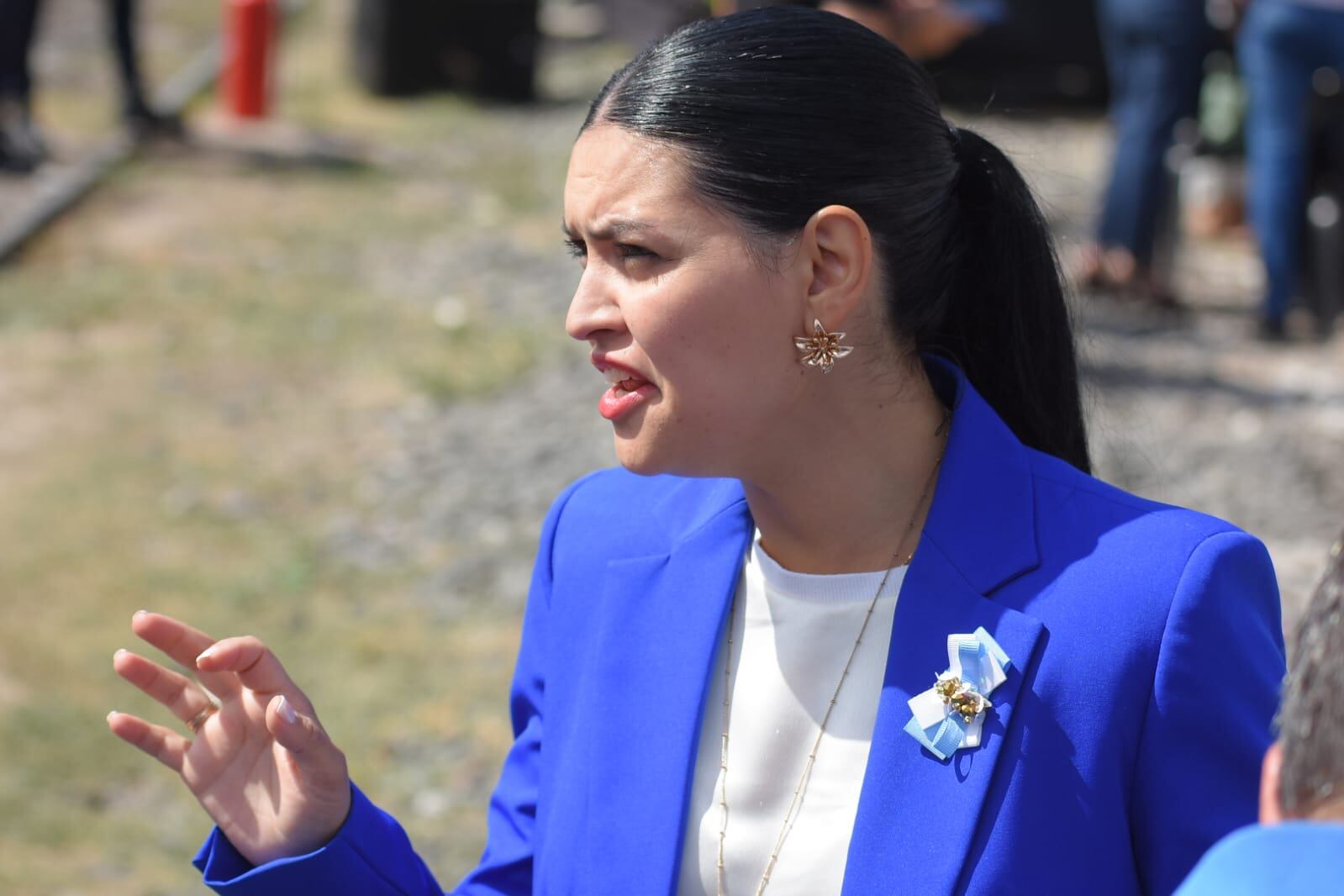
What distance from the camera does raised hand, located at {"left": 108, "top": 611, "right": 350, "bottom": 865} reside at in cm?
Result: 189

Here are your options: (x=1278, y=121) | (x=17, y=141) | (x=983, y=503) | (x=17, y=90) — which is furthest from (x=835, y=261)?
(x=17, y=141)

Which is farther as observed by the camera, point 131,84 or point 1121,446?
point 131,84

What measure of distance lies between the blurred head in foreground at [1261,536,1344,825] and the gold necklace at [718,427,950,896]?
761 mm

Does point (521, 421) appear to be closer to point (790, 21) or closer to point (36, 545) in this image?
point (36, 545)

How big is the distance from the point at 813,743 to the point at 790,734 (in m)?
0.03

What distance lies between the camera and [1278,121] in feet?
22.5

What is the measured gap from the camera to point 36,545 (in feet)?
17.2

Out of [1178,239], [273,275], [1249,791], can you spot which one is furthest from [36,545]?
[1178,239]

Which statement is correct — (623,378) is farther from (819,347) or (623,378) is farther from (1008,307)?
(1008,307)

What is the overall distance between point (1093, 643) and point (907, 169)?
22.2 inches

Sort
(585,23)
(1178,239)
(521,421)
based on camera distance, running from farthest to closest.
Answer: (585,23) → (1178,239) → (521,421)

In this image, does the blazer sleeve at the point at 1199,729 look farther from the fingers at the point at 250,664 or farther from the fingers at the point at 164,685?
the fingers at the point at 164,685

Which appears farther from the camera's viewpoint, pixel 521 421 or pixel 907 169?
pixel 521 421

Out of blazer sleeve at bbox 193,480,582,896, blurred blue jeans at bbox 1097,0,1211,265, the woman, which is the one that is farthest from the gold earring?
blurred blue jeans at bbox 1097,0,1211,265
